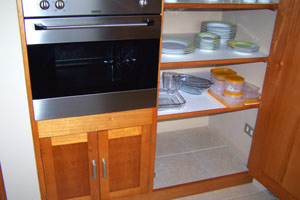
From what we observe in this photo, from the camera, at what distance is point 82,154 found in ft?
5.70

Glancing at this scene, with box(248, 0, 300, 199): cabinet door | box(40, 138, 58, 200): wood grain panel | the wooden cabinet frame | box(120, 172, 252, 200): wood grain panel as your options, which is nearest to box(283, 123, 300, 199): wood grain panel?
box(248, 0, 300, 199): cabinet door

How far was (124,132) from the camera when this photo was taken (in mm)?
1769

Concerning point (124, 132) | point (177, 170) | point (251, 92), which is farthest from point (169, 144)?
point (124, 132)

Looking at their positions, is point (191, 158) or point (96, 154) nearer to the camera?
point (96, 154)

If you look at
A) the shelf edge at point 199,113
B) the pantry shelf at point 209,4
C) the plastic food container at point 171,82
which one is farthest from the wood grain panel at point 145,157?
the pantry shelf at point 209,4

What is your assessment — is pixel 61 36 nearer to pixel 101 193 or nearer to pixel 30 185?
pixel 30 185

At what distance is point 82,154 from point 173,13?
1.26m

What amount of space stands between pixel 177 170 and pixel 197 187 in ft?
0.79

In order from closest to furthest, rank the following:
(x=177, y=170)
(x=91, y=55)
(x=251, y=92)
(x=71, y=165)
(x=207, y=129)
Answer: (x=91, y=55) < (x=71, y=165) < (x=251, y=92) < (x=177, y=170) < (x=207, y=129)

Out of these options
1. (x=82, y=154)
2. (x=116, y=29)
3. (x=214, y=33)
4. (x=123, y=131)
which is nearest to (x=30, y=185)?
(x=82, y=154)

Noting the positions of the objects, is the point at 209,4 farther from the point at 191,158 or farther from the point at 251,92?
the point at 191,158

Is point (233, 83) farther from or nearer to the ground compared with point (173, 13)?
nearer to the ground

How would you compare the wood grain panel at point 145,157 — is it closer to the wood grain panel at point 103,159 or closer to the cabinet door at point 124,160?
the cabinet door at point 124,160

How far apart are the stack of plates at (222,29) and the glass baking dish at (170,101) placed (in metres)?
0.54
